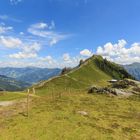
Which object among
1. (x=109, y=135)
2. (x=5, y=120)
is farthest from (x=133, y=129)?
(x=5, y=120)

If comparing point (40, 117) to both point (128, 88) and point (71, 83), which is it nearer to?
point (128, 88)

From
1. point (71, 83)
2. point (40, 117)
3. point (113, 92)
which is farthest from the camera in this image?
point (71, 83)

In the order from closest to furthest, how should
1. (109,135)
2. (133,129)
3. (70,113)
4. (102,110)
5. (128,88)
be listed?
(109,135)
(133,129)
(70,113)
(102,110)
(128,88)

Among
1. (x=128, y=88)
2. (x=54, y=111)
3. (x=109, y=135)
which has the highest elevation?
(x=128, y=88)

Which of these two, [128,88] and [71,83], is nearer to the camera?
[128,88]

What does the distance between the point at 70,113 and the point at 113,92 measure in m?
38.8

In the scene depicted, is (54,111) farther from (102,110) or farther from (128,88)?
(128,88)

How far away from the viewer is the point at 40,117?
45250 millimetres

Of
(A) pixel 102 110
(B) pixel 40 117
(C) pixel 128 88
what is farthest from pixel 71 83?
(B) pixel 40 117

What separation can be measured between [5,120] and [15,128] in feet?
18.0

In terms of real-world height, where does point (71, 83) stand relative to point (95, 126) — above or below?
above

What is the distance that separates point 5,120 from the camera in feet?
139

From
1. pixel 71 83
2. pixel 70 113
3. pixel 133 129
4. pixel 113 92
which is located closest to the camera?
pixel 133 129

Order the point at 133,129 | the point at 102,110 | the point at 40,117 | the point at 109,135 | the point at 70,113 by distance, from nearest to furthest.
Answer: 1. the point at 109,135
2. the point at 133,129
3. the point at 40,117
4. the point at 70,113
5. the point at 102,110
